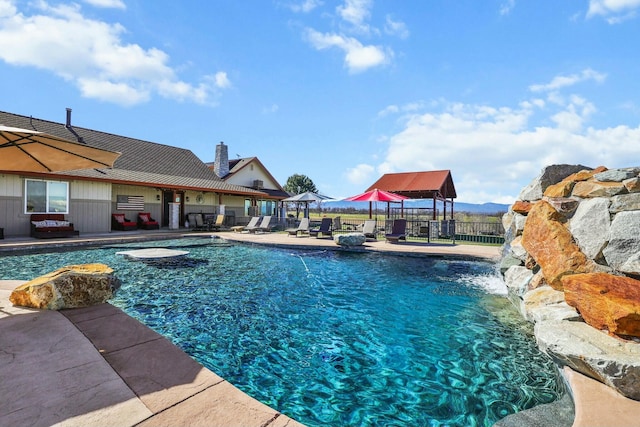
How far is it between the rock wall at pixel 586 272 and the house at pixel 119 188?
16361 millimetres

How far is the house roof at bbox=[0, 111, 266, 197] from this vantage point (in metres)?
14.9

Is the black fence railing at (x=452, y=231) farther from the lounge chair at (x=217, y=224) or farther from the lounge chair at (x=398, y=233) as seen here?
the lounge chair at (x=217, y=224)

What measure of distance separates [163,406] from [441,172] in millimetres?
20110

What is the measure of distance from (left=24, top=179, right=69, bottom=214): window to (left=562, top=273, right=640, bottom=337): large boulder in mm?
17359

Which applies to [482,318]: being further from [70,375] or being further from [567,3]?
[567,3]

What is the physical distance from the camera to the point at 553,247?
4031 millimetres

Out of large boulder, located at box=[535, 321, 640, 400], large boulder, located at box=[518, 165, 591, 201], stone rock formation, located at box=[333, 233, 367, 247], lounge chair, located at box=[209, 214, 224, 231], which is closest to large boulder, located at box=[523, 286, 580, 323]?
large boulder, located at box=[535, 321, 640, 400]

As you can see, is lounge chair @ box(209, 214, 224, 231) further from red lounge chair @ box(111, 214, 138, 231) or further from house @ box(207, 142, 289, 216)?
house @ box(207, 142, 289, 216)

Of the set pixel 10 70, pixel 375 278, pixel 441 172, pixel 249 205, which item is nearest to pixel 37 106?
pixel 10 70

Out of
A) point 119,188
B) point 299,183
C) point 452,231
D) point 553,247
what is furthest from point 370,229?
point 299,183

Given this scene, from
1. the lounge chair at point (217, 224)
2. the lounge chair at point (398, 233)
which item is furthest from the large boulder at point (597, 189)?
the lounge chair at point (217, 224)

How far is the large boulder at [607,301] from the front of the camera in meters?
2.49

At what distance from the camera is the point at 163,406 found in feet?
6.38

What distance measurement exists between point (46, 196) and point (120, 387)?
15.1 meters
